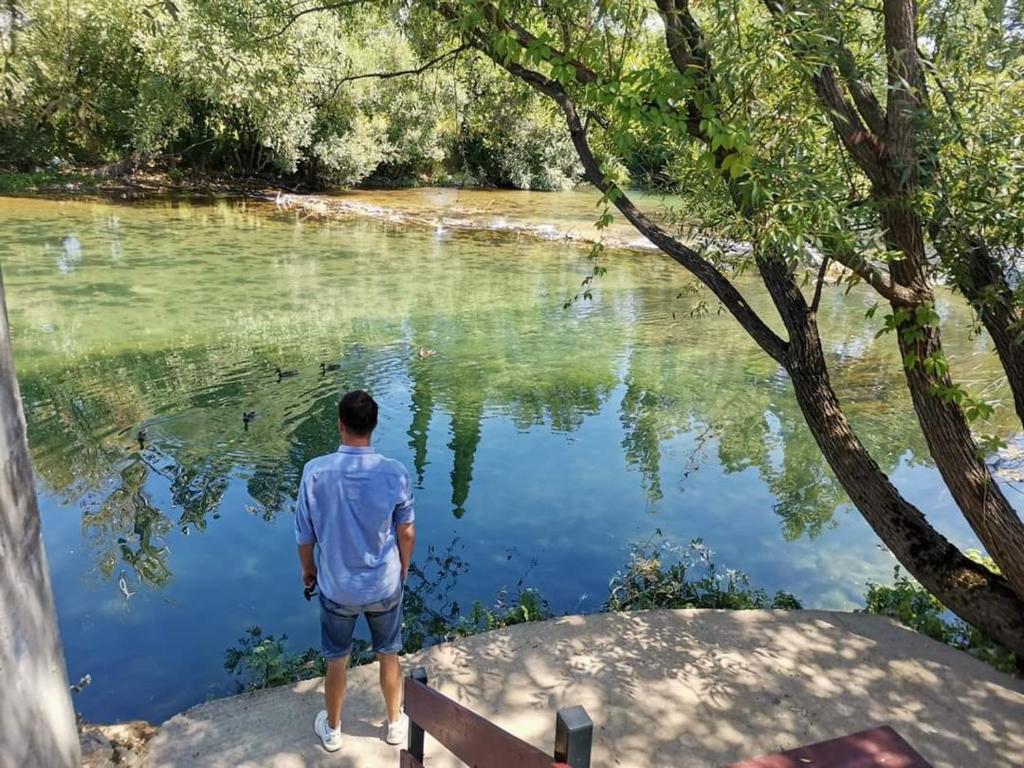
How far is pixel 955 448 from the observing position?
4.10m

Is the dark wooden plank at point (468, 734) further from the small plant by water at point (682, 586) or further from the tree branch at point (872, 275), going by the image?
the small plant by water at point (682, 586)

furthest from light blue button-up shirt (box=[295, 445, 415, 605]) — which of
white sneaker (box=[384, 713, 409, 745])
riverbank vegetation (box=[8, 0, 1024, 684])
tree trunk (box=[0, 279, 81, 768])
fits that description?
riverbank vegetation (box=[8, 0, 1024, 684])

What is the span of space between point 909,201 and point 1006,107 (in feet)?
2.47

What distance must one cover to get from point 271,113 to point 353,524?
18.4 m

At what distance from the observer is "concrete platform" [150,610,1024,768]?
366 centimetres

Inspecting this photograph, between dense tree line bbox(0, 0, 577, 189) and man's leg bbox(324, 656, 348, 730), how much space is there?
14.9 feet

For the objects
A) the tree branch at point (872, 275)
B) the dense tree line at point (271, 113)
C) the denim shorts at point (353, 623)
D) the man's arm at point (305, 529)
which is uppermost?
the dense tree line at point (271, 113)

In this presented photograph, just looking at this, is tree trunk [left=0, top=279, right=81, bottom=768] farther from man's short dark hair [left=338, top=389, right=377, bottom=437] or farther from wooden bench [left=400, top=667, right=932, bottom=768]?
man's short dark hair [left=338, top=389, right=377, bottom=437]

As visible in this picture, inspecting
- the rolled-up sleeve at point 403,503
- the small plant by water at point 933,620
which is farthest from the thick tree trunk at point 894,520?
the rolled-up sleeve at point 403,503

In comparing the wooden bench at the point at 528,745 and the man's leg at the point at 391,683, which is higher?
the wooden bench at the point at 528,745

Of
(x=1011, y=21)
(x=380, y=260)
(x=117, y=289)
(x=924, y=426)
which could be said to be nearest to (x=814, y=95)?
(x=1011, y=21)

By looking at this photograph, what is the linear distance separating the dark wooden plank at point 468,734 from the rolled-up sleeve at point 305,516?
1.08m

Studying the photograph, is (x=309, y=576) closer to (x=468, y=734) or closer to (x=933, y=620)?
(x=468, y=734)

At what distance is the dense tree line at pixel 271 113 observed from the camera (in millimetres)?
6891
